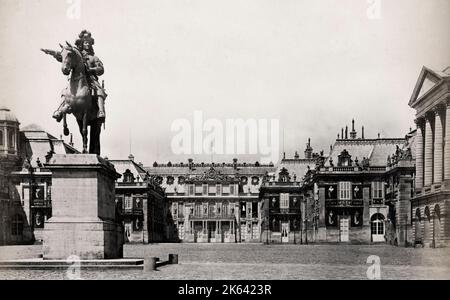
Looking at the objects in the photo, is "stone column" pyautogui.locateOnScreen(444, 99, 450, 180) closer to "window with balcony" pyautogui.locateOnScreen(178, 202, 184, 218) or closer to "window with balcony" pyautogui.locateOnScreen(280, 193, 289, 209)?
"window with balcony" pyautogui.locateOnScreen(280, 193, 289, 209)

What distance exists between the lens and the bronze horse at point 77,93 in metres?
17.7

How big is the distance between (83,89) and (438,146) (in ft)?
100

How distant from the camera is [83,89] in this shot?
18.2 metres

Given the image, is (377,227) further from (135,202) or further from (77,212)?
(77,212)

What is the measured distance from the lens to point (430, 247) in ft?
138

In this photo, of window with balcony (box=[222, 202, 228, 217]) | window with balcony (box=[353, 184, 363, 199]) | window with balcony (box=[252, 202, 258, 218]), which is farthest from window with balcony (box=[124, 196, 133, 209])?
window with balcony (box=[353, 184, 363, 199])

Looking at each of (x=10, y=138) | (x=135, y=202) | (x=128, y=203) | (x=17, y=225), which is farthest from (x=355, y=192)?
(x=10, y=138)

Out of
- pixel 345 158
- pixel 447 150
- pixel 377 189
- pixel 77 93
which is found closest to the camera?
pixel 77 93

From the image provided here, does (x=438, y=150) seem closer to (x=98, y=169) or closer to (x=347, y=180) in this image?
(x=347, y=180)

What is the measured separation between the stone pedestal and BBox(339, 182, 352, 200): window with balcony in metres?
48.1

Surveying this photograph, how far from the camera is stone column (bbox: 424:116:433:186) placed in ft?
147

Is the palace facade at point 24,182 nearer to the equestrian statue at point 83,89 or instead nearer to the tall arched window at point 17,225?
the tall arched window at point 17,225

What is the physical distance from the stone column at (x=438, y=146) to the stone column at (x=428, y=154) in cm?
123

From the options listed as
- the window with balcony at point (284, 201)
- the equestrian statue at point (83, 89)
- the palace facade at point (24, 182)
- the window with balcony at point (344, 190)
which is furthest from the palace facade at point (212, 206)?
the equestrian statue at point (83, 89)
